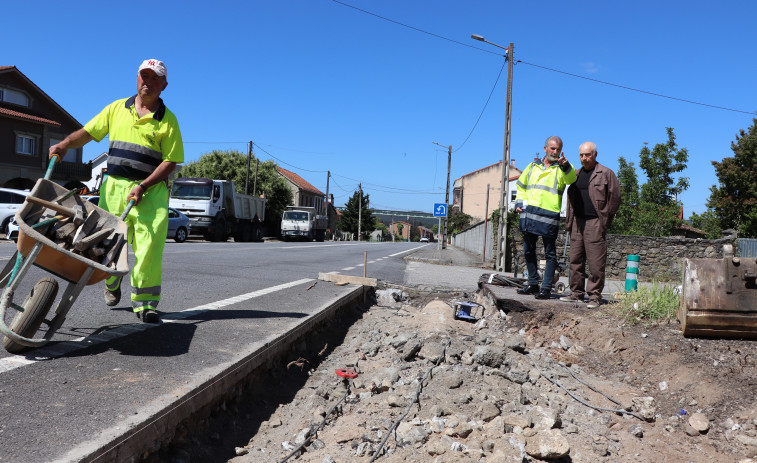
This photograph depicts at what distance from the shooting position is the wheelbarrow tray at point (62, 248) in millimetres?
3010

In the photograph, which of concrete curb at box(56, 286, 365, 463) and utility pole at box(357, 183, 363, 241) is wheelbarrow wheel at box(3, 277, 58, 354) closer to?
concrete curb at box(56, 286, 365, 463)

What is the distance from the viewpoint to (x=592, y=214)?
623 cm

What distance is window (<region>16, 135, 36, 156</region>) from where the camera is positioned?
102 ft

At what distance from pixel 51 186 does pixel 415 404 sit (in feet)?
8.96

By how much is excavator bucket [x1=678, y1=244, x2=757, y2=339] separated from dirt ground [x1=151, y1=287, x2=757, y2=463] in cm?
11

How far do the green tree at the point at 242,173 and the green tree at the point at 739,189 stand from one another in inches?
1434

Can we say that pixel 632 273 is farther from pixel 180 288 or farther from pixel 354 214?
pixel 354 214

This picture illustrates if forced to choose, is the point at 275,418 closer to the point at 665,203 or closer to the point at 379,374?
the point at 379,374

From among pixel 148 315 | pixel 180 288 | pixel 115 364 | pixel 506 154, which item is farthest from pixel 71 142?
pixel 506 154

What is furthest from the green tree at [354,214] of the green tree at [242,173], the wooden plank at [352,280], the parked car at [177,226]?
the wooden plank at [352,280]

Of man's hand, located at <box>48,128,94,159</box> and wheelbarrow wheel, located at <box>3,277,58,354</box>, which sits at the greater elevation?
man's hand, located at <box>48,128,94,159</box>

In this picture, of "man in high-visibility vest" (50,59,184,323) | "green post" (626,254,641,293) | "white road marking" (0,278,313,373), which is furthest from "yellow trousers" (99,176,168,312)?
"green post" (626,254,641,293)

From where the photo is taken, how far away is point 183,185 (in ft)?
86.3

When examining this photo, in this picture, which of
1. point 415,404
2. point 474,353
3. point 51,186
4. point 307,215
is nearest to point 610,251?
point 474,353
